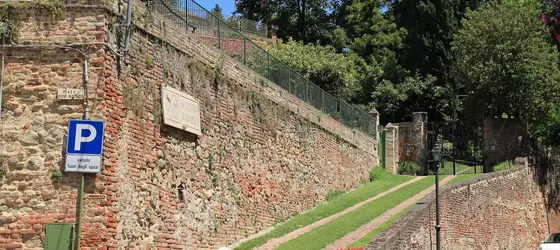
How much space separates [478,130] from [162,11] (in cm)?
2404

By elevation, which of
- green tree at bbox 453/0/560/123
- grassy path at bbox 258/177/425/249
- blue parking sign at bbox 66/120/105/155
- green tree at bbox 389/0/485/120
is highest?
green tree at bbox 389/0/485/120

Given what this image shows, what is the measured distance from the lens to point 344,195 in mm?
24188

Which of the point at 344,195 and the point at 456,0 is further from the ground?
the point at 456,0

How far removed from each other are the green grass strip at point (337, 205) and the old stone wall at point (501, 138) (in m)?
5.50

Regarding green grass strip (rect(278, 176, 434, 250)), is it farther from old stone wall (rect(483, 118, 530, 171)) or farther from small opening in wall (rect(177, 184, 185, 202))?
old stone wall (rect(483, 118, 530, 171))

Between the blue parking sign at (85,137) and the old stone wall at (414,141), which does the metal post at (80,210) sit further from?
the old stone wall at (414,141)

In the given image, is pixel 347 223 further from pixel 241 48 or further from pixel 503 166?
pixel 503 166

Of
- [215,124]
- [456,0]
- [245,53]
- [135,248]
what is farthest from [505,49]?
[135,248]

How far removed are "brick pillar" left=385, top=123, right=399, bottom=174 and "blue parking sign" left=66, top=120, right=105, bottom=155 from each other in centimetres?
2373

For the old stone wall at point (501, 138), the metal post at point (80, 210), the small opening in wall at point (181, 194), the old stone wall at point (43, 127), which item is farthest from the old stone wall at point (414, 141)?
the metal post at point (80, 210)

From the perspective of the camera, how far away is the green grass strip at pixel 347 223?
1542 cm

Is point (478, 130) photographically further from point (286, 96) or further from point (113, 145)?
point (113, 145)

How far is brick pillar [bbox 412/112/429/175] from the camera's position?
3469cm

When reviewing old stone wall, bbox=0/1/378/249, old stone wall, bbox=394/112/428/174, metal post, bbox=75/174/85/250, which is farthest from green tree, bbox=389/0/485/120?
metal post, bbox=75/174/85/250
